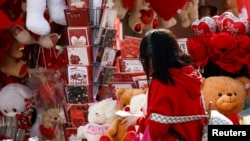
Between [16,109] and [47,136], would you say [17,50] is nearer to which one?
[16,109]

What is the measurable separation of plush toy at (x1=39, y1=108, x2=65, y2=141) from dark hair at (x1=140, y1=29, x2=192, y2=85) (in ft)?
4.90

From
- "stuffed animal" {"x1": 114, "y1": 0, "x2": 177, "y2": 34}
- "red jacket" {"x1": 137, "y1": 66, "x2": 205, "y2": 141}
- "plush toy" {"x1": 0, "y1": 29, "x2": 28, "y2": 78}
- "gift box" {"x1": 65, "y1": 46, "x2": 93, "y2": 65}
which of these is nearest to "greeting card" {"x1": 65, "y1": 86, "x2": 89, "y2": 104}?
"gift box" {"x1": 65, "y1": 46, "x2": 93, "y2": 65}

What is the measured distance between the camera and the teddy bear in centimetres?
306

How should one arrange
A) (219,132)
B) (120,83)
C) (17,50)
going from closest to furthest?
(219,132) → (120,83) → (17,50)

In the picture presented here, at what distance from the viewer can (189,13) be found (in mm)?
4770

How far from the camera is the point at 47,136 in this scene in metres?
3.87

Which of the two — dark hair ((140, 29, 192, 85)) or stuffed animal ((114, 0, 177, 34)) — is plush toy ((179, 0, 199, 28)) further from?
dark hair ((140, 29, 192, 85))

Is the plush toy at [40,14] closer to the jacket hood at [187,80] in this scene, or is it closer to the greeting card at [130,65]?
the greeting card at [130,65]

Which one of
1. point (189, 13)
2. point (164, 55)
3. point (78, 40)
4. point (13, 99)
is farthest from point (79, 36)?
point (189, 13)

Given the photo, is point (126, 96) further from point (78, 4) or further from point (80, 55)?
point (78, 4)

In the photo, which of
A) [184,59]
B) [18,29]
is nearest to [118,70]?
[18,29]

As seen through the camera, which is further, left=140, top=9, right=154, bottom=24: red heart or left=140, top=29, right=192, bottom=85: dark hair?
left=140, top=9, right=154, bottom=24: red heart

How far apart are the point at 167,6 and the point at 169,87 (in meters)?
1.87

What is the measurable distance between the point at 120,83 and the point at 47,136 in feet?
2.54
